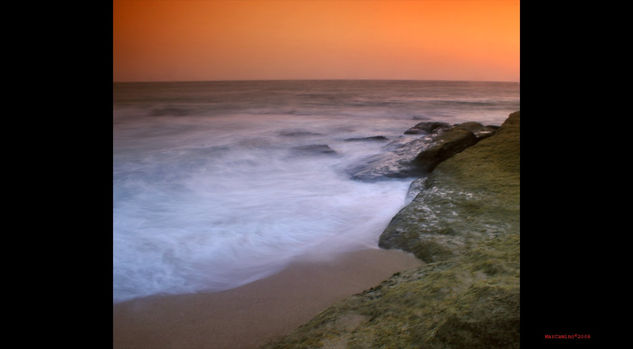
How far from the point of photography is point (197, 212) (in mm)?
4055

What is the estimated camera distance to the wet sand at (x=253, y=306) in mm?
1822

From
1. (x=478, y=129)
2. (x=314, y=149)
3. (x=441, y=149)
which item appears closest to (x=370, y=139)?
(x=314, y=149)

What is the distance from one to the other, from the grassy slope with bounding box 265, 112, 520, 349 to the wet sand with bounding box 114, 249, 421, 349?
0.24 m

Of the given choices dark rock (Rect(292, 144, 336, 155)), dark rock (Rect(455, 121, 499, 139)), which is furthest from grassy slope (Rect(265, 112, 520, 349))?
dark rock (Rect(292, 144, 336, 155))

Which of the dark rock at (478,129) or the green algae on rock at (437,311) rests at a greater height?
the dark rock at (478,129)

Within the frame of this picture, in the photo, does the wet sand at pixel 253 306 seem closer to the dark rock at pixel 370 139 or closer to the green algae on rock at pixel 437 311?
the green algae on rock at pixel 437 311

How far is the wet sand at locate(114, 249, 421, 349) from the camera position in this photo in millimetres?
1822

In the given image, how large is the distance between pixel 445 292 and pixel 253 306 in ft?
3.80

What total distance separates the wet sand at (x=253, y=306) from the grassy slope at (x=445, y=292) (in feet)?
0.80

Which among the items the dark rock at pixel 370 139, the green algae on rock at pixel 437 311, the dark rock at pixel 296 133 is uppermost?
the dark rock at pixel 296 133

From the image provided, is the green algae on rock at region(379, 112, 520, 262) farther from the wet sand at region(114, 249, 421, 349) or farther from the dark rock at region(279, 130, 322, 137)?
the dark rock at region(279, 130, 322, 137)

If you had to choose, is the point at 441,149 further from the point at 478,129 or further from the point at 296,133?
the point at 296,133

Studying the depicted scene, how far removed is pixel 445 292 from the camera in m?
1.36

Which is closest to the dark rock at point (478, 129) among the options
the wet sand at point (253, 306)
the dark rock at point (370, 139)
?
the dark rock at point (370, 139)
